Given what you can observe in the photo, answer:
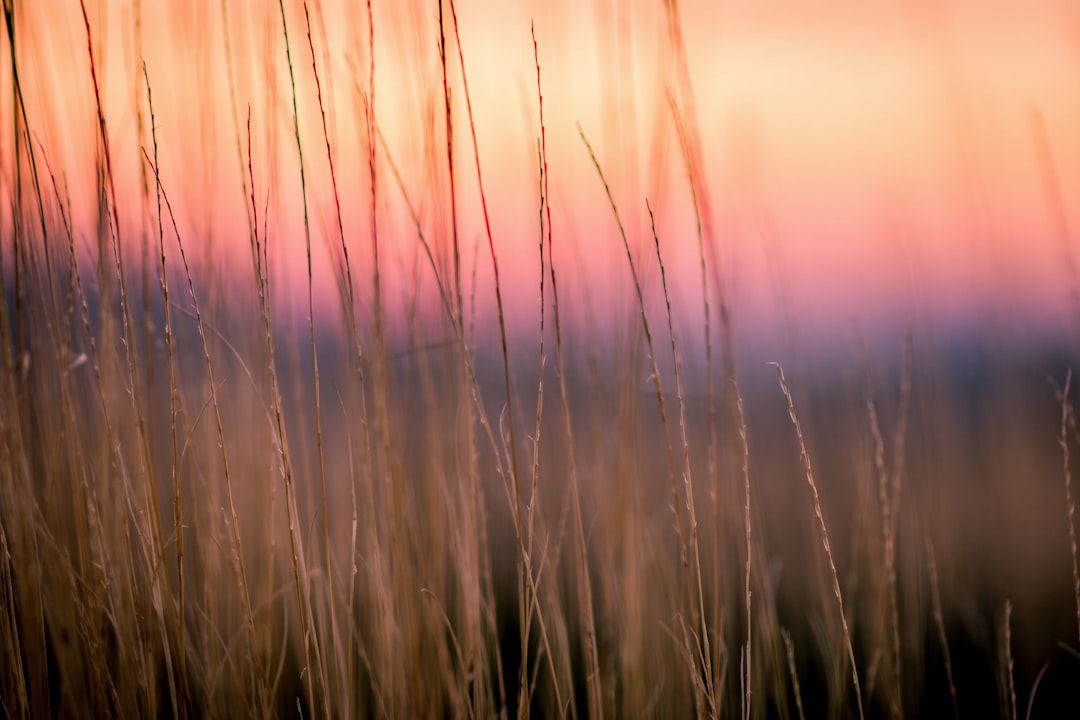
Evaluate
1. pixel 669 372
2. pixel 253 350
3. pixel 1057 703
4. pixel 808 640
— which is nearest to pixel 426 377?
pixel 253 350

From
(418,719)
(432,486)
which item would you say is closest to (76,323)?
(432,486)

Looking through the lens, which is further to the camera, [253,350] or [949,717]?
[949,717]

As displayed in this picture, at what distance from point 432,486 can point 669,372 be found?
45 cm

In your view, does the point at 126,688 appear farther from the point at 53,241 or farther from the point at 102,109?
the point at 102,109

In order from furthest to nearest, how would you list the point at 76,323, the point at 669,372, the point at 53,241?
the point at 669,372 < the point at 76,323 < the point at 53,241

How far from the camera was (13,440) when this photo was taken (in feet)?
2.73

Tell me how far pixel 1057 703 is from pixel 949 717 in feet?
0.82

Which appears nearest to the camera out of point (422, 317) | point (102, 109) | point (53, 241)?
point (102, 109)

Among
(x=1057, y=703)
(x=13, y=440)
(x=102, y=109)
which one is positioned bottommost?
(x=1057, y=703)

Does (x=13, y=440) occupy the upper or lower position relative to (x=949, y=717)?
upper

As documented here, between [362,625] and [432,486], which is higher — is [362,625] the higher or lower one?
the lower one

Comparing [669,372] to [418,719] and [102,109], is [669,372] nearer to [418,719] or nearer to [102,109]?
[418,719]

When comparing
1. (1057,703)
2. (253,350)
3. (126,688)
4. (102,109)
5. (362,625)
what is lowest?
(1057,703)

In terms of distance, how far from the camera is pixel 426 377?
3.71ft
